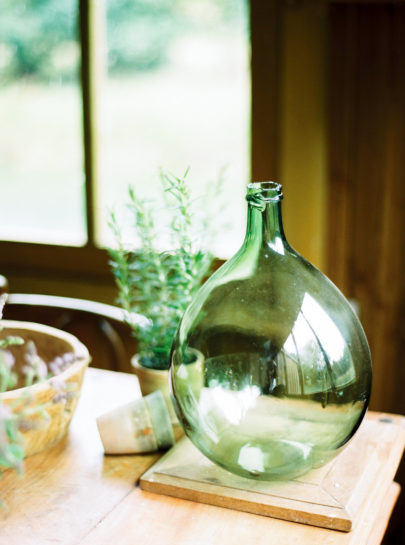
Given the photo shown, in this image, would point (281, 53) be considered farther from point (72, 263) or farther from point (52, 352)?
→ point (52, 352)

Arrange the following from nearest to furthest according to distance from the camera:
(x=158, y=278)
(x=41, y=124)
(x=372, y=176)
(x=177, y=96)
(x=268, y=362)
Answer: (x=268, y=362) → (x=158, y=278) → (x=372, y=176) → (x=177, y=96) → (x=41, y=124)

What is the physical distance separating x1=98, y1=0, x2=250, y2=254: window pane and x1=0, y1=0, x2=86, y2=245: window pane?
0.15m

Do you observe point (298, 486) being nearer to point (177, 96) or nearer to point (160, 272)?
point (160, 272)

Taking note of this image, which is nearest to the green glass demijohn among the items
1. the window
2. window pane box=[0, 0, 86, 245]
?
the window

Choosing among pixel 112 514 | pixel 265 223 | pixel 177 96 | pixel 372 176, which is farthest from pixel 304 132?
pixel 112 514

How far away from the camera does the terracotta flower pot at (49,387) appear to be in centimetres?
86

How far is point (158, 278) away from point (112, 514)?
33cm

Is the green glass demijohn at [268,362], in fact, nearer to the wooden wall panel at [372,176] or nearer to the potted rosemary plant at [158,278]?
the potted rosemary plant at [158,278]

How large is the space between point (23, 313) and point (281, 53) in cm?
110

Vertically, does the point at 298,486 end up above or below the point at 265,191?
below

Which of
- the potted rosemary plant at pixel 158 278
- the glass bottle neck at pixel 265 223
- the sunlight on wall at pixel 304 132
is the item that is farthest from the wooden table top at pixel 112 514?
the sunlight on wall at pixel 304 132

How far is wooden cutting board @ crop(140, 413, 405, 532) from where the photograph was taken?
832 mm

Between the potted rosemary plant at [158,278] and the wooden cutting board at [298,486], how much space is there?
0.45ft

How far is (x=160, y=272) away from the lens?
1.05 meters
